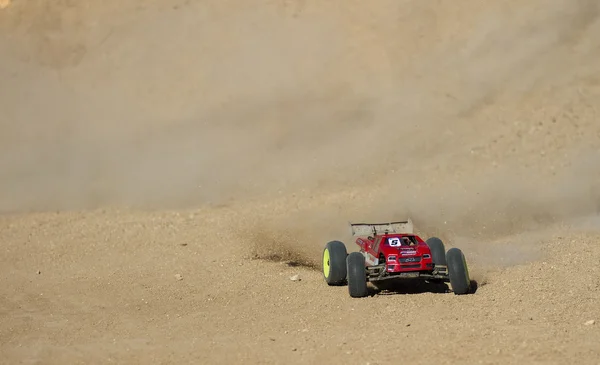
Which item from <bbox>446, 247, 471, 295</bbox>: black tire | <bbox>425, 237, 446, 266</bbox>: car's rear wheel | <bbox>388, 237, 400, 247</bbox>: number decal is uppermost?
<bbox>388, 237, 400, 247</bbox>: number decal

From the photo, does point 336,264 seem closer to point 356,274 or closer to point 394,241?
point 356,274

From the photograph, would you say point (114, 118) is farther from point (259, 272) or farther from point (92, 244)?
point (259, 272)

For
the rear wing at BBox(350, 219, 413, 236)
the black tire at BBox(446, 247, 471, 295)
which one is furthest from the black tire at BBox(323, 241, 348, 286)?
the black tire at BBox(446, 247, 471, 295)

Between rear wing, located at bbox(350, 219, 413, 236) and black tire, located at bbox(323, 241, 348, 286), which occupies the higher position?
rear wing, located at bbox(350, 219, 413, 236)

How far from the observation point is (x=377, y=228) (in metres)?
13.9

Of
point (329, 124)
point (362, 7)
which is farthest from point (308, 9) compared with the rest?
point (329, 124)

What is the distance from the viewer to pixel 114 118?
25.0 metres

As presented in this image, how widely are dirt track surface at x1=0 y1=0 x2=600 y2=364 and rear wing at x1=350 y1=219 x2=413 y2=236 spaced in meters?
1.11

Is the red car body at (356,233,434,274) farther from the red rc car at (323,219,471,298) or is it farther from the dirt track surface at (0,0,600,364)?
the dirt track surface at (0,0,600,364)

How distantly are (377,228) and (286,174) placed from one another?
8.58 metres

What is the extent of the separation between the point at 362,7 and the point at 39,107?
11.2 m

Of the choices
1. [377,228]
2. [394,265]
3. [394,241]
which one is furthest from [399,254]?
[377,228]

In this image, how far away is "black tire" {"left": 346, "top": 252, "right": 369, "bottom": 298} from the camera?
463 inches

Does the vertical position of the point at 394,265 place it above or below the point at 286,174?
below
